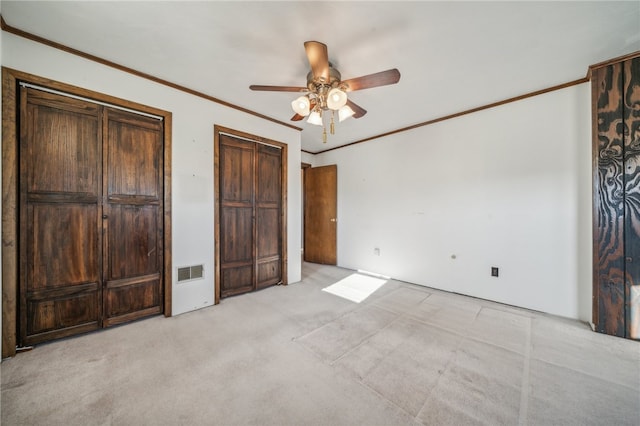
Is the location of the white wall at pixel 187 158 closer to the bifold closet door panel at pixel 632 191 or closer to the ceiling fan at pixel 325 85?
the ceiling fan at pixel 325 85

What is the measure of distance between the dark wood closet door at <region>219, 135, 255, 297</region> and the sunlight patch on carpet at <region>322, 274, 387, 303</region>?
4.12 feet

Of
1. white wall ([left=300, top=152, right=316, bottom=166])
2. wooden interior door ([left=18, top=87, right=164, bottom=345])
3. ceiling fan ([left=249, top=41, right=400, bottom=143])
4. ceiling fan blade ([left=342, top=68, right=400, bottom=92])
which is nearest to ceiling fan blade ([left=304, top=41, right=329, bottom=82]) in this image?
ceiling fan ([left=249, top=41, right=400, bottom=143])

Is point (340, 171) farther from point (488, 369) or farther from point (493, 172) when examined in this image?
point (488, 369)

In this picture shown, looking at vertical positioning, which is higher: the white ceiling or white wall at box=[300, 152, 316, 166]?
the white ceiling

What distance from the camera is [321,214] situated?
16.7 ft

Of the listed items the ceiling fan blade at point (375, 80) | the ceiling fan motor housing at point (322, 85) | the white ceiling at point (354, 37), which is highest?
the white ceiling at point (354, 37)

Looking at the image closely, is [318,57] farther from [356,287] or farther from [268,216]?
[356,287]

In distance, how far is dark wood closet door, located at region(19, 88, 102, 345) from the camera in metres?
1.88

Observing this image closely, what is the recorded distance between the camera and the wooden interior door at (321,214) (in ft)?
16.0

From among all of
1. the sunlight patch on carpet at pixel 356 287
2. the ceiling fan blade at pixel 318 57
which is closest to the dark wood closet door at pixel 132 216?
the ceiling fan blade at pixel 318 57

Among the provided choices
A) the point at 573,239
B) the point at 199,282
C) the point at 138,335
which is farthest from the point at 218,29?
the point at 573,239

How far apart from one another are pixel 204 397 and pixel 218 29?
2638mm

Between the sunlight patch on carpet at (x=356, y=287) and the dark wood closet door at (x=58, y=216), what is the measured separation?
2.70 meters

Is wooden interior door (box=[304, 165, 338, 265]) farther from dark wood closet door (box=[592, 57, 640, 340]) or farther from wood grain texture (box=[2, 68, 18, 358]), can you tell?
wood grain texture (box=[2, 68, 18, 358])
